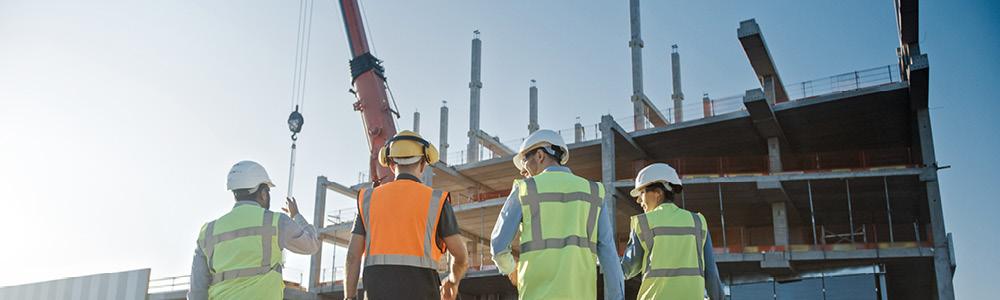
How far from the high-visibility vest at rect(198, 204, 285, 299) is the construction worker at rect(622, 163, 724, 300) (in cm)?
230

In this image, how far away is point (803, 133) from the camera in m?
31.9

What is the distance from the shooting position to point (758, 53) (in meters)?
28.7

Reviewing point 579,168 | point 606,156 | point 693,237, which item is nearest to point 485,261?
point 579,168

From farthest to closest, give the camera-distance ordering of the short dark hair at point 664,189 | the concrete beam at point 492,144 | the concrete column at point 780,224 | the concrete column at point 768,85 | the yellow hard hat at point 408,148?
the concrete beam at point 492,144 → the concrete column at point 768,85 → the concrete column at point 780,224 → the short dark hair at point 664,189 → the yellow hard hat at point 408,148

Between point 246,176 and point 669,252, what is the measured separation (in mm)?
2700

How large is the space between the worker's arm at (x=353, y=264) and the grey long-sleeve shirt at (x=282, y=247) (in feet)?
2.29

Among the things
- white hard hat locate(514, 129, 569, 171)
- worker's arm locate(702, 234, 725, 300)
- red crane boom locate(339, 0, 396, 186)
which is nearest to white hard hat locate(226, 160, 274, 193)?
white hard hat locate(514, 129, 569, 171)

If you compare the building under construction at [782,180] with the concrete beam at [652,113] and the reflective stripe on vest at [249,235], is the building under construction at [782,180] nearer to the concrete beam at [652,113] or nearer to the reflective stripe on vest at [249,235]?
the concrete beam at [652,113]

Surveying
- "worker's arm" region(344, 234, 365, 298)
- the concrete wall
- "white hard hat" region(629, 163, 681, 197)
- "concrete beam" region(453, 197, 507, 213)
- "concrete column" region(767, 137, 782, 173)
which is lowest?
"worker's arm" region(344, 234, 365, 298)

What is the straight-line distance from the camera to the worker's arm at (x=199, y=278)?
4.93m

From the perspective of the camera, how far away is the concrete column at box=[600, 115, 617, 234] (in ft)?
102

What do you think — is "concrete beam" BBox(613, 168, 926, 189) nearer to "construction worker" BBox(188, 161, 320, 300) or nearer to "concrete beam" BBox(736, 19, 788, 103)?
"concrete beam" BBox(736, 19, 788, 103)

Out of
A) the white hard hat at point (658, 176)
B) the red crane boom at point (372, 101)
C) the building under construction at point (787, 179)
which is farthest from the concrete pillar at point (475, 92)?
the white hard hat at point (658, 176)

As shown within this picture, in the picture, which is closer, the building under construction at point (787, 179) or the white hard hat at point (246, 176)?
the white hard hat at point (246, 176)
